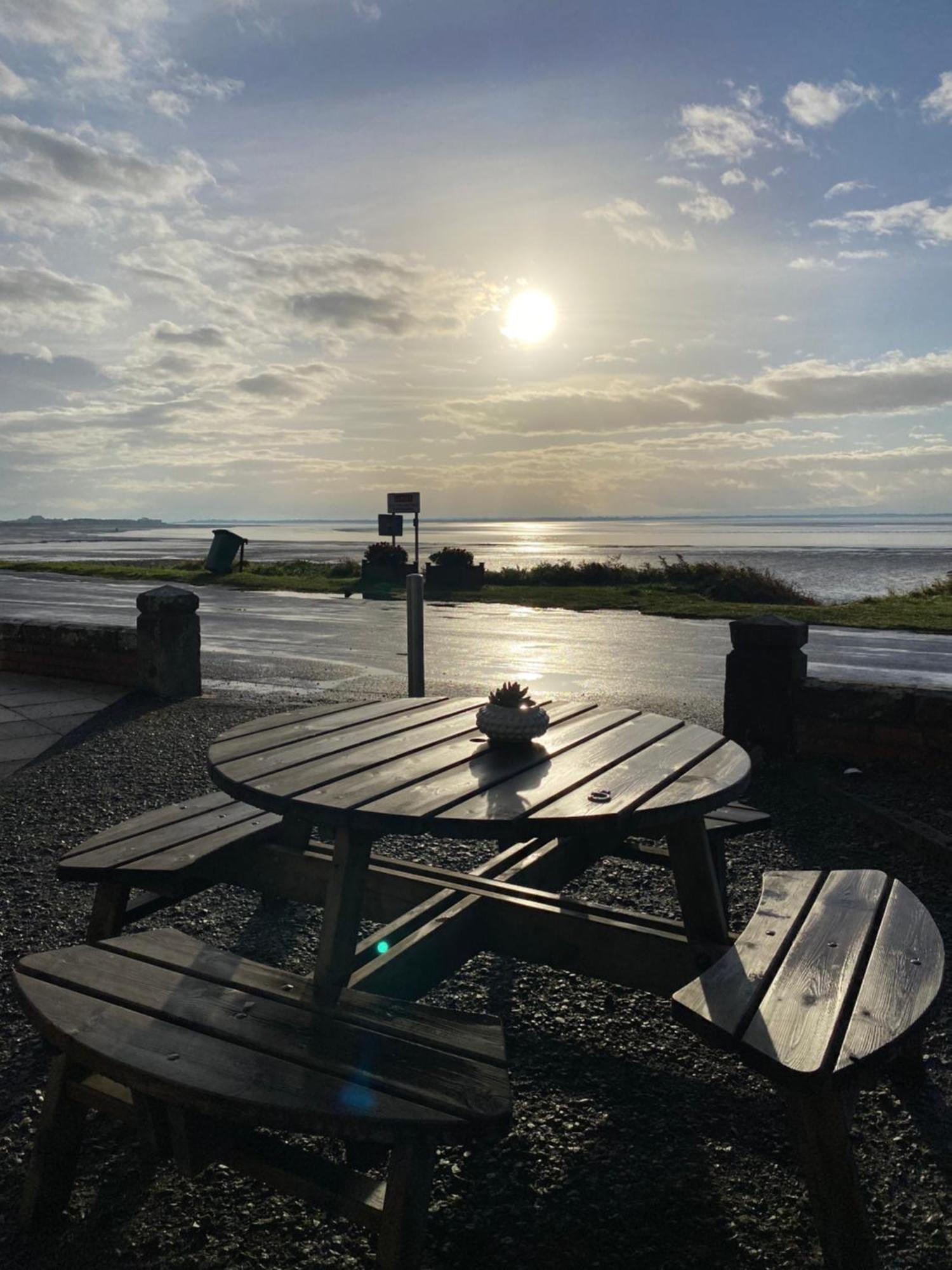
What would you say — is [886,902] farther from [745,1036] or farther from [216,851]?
[216,851]

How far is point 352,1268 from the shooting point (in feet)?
7.06

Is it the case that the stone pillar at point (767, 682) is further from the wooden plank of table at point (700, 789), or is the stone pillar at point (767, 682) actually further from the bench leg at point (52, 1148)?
the bench leg at point (52, 1148)

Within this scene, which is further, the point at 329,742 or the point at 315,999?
the point at 329,742

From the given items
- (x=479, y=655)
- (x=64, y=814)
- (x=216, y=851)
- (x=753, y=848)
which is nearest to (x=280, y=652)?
(x=479, y=655)

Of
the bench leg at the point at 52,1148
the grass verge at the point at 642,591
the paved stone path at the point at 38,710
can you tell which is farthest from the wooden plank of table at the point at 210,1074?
the grass verge at the point at 642,591

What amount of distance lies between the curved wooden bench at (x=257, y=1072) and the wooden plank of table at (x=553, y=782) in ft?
1.59

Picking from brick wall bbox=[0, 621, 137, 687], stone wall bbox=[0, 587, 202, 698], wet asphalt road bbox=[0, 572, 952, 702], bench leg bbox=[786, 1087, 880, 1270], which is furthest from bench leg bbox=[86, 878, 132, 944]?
brick wall bbox=[0, 621, 137, 687]

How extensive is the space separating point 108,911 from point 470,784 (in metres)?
1.39

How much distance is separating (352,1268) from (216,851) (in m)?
1.42

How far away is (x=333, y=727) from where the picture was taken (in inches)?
137

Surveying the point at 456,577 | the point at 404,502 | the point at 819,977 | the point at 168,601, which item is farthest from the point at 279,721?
the point at 456,577

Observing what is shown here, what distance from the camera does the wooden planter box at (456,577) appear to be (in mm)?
23562

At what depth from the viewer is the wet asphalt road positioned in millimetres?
10203

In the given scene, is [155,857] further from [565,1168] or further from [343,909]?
[565,1168]
